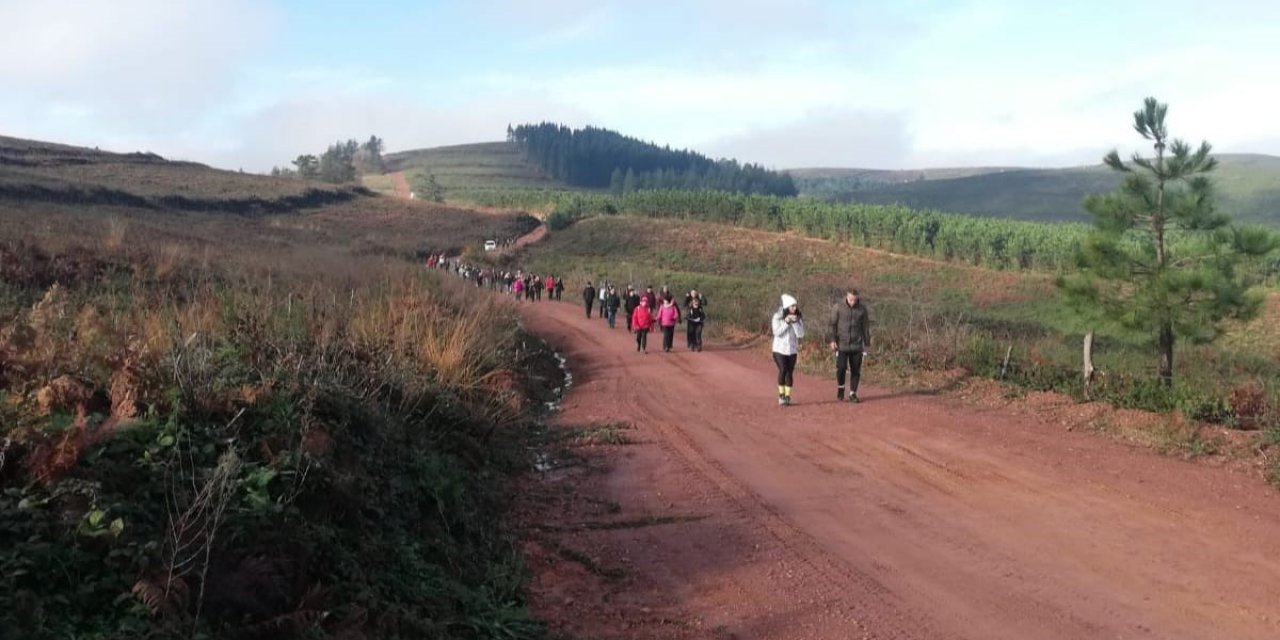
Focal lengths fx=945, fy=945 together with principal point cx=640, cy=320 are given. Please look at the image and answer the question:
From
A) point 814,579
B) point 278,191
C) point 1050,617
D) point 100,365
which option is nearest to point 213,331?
point 100,365

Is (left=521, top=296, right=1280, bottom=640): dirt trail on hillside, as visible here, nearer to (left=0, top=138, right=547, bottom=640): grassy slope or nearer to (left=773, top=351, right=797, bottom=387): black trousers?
(left=0, top=138, right=547, bottom=640): grassy slope

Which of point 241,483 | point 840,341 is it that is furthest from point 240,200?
point 241,483

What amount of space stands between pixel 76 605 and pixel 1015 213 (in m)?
203

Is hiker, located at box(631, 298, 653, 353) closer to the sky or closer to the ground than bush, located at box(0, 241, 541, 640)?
closer to the ground

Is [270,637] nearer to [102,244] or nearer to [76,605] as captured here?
[76,605]

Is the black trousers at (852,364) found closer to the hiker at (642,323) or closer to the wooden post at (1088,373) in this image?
the wooden post at (1088,373)

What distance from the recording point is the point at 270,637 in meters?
4.10

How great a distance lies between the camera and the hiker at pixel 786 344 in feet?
43.8

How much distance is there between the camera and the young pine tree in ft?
48.8

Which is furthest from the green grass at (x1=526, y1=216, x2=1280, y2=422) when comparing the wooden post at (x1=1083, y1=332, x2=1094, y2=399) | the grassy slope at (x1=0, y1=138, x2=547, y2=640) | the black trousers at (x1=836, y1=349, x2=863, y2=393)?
the grassy slope at (x1=0, y1=138, x2=547, y2=640)

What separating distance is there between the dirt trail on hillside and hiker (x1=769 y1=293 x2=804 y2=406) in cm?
147

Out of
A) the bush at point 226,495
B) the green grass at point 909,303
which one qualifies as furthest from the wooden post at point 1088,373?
the bush at point 226,495

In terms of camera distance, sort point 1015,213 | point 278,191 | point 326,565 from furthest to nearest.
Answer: point 1015,213 < point 278,191 < point 326,565

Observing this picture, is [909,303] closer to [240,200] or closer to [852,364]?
[852,364]
